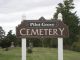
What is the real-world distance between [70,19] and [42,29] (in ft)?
231

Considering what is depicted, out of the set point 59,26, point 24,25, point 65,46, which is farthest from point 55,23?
point 65,46

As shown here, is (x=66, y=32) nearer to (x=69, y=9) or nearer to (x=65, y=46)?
(x=65, y=46)

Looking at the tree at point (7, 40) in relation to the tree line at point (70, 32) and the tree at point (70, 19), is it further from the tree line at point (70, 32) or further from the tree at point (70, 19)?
the tree at point (70, 19)

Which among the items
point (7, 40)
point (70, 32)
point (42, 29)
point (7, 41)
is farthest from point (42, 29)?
point (7, 40)

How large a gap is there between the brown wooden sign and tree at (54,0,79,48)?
2593 inches

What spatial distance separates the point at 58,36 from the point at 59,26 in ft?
1.30

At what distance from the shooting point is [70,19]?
82.2 meters

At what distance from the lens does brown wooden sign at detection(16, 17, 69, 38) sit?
12250 mm

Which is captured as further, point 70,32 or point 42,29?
point 70,32

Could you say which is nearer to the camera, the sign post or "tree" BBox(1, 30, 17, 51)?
the sign post

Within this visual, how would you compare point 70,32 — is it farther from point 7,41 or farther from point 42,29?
point 42,29

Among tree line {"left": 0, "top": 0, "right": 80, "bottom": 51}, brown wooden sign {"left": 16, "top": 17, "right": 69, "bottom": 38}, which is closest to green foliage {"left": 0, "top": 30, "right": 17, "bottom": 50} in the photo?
tree line {"left": 0, "top": 0, "right": 80, "bottom": 51}

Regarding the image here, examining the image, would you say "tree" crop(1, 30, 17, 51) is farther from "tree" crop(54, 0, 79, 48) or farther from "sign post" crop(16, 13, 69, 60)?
"sign post" crop(16, 13, 69, 60)

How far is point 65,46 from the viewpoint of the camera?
259ft
